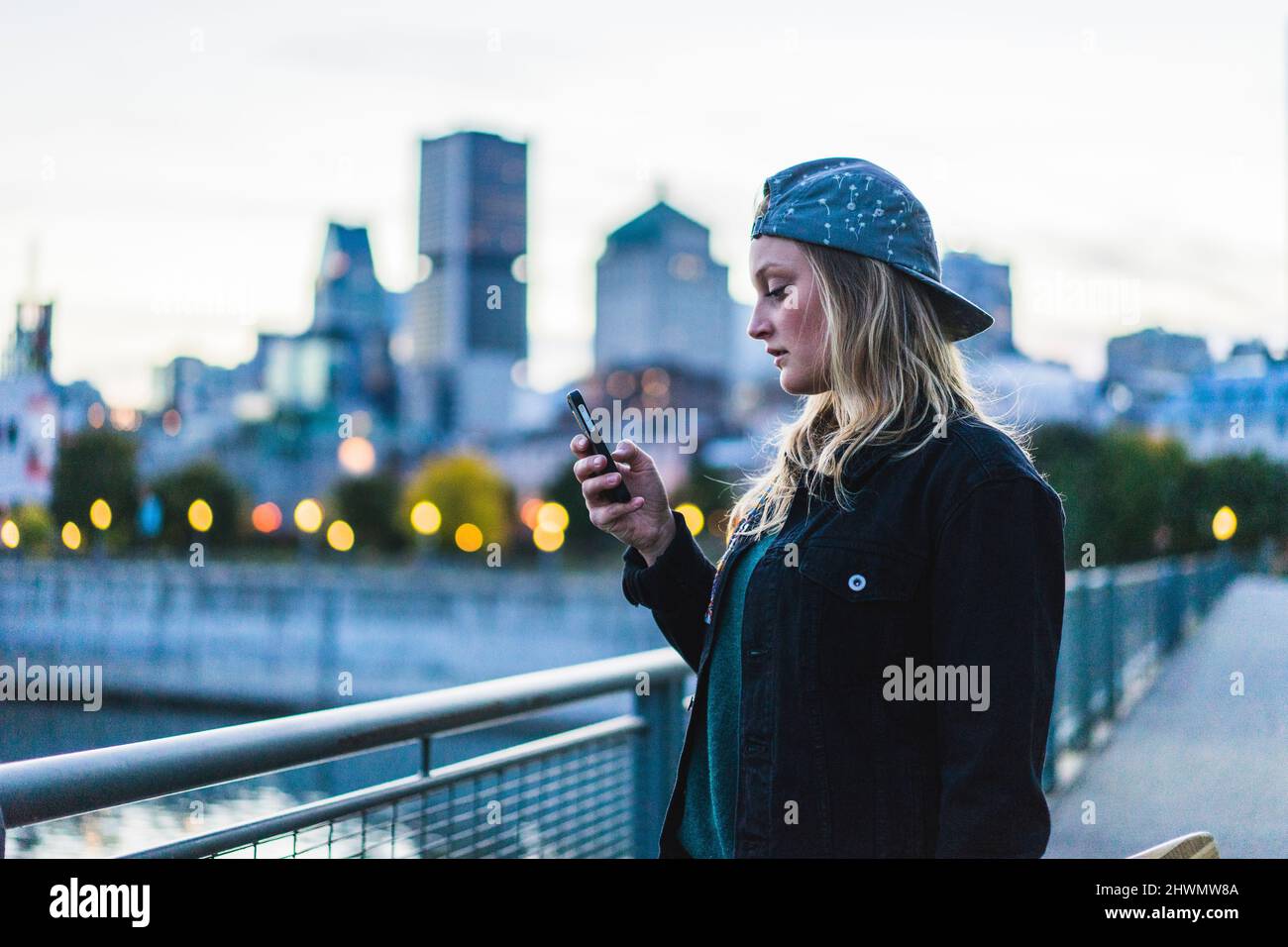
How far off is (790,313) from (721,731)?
61cm

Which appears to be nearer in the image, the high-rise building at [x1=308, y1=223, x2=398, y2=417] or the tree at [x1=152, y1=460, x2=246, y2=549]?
the tree at [x1=152, y1=460, x2=246, y2=549]

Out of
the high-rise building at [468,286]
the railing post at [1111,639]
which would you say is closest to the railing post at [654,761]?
the railing post at [1111,639]

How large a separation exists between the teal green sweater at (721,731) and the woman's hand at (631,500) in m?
0.30

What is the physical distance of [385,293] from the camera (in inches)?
7136

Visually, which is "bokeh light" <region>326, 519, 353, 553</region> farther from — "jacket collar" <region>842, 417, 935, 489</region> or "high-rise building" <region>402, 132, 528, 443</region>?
"jacket collar" <region>842, 417, 935, 489</region>

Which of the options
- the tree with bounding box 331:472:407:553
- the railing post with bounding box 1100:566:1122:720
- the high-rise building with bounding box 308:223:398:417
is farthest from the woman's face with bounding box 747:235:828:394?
the high-rise building with bounding box 308:223:398:417

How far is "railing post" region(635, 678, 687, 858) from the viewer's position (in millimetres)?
4234

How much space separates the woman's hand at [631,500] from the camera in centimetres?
212

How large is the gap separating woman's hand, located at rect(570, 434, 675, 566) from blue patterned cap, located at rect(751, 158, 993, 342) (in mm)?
476

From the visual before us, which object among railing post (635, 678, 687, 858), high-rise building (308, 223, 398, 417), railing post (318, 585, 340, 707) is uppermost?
high-rise building (308, 223, 398, 417)

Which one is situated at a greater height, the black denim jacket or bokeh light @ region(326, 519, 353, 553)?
the black denim jacket

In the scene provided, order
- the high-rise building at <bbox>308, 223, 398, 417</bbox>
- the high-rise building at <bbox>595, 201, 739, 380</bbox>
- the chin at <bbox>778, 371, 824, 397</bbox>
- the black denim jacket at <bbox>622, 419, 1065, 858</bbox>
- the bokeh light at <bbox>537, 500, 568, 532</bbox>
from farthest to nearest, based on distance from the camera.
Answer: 1. the high-rise building at <bbox>595, 201, 739, 380</bbox>
2. the high-rise building at <bbox>308, 223, 398, 417</bbox>
3. the bokeh light at <bbox>537, 500, 568, 532</bbox>
4. the chin at <bbox>778, 371, 824, 397</bbox>
5. the black denim jacket at <bbox>622, 419, 1065, 858</bbox>

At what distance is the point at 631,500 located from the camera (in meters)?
2.15

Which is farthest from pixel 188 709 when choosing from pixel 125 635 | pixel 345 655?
pixel 345 655
